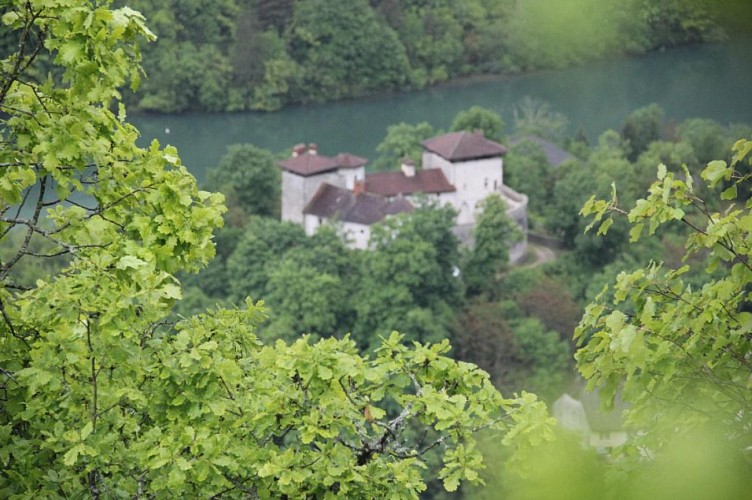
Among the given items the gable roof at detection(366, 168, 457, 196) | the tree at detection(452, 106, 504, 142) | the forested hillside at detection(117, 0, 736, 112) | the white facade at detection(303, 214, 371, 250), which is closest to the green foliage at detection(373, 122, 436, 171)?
the tree at detection(452, 106, 504, 142)

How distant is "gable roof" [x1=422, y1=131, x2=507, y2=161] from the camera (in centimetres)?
2028

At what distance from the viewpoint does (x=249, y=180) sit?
2161 centimetres

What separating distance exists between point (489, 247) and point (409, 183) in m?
2.07

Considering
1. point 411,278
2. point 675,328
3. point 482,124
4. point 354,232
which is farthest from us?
point 482,124

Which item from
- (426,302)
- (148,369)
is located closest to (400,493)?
(148,369)

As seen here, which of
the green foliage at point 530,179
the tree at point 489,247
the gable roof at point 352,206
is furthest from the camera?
the green foliage at point 530,179

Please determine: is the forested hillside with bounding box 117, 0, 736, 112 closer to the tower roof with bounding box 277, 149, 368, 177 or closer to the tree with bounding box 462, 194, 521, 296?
the tower roof with bounding box 277, 149, 368, 177

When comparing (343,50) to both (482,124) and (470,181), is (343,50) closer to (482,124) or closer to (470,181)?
(482,124)

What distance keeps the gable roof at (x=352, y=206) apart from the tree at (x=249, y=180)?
2009 mm

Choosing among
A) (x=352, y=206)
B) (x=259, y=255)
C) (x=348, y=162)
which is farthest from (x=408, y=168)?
(x=259, y=255)

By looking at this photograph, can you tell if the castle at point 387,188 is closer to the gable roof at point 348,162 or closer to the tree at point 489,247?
the gable roof at point 348,162

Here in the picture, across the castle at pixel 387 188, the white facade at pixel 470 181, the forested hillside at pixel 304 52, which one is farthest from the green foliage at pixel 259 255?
the forested hillside at pixel 304 52

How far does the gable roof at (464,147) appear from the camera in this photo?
20.3 m

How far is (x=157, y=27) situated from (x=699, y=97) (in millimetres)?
12802
